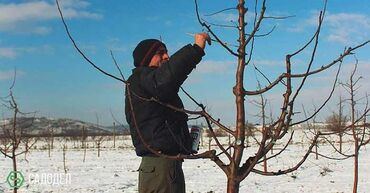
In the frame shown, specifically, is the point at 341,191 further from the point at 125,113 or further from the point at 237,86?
the point at 237,86

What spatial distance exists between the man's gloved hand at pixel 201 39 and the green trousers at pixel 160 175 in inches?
31.8

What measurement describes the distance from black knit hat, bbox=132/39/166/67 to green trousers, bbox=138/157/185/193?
552 mm

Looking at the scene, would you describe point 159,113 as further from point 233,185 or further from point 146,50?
point 233,185

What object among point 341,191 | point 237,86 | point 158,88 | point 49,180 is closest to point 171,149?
point 158,88

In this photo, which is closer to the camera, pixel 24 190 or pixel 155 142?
pixel 155 142

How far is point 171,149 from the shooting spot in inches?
94.2

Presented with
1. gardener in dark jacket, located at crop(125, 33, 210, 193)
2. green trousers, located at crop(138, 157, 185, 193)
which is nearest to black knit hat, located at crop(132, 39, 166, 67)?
gardener in dark jacket, located at crop(125, 33, 210, 193)

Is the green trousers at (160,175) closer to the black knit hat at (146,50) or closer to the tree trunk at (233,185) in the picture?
the black knit hat at (146,50)

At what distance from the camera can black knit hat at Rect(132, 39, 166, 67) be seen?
2499 millimetres

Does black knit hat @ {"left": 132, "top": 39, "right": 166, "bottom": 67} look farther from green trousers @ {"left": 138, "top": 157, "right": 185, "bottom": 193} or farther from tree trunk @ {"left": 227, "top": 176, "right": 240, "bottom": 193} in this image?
tree trunk @ {"left": 227, "top": 176, "right": 240, "bottom": 193}

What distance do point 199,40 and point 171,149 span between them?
73cm

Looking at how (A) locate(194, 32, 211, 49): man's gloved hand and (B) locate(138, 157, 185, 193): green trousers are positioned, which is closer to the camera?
(A) locate(194, 32, 211, 49): man's gloved hand

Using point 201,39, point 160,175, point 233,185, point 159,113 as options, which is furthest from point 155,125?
point 233,185

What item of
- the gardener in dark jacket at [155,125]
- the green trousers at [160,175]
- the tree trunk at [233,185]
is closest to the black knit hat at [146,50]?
the gardener in dark jacket at [155,125]
